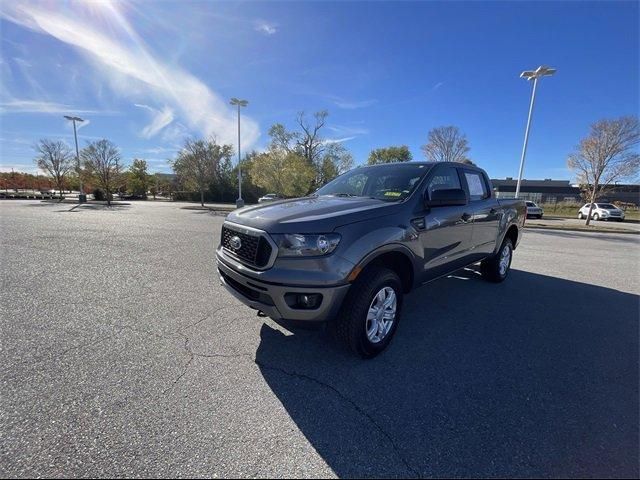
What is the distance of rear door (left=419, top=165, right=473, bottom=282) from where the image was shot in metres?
3.32

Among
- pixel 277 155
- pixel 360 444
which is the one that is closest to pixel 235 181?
pixel 277 155

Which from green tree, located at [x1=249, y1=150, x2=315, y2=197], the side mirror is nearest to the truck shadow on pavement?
the side mirror

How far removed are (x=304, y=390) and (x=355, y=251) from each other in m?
1.23

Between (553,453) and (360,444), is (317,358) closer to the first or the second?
(360,444)

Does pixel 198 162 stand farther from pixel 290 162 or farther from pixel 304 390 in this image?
pixel 304 390

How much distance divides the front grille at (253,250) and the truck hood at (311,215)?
112 millimetres

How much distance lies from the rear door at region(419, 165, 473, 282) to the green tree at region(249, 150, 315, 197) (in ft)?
81.9

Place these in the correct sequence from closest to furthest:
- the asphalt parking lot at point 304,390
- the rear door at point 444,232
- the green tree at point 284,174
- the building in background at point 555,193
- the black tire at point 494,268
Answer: the asphalt parking lot at point 304,390, the rear door at point 444,232, the black tire at point 494,268, the green tree at point 284,174, the building in background at point 555,193

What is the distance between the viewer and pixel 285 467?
1.74 meters

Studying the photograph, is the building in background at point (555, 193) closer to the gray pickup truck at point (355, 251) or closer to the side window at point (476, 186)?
the side window at point (476, 186)

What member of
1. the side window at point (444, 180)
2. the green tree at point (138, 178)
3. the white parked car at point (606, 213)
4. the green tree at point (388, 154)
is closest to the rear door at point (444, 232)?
the side window at point (444, 180)

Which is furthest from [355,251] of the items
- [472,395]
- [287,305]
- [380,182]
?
[380,182]

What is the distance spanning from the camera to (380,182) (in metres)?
3.79

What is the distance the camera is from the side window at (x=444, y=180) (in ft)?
11.5
